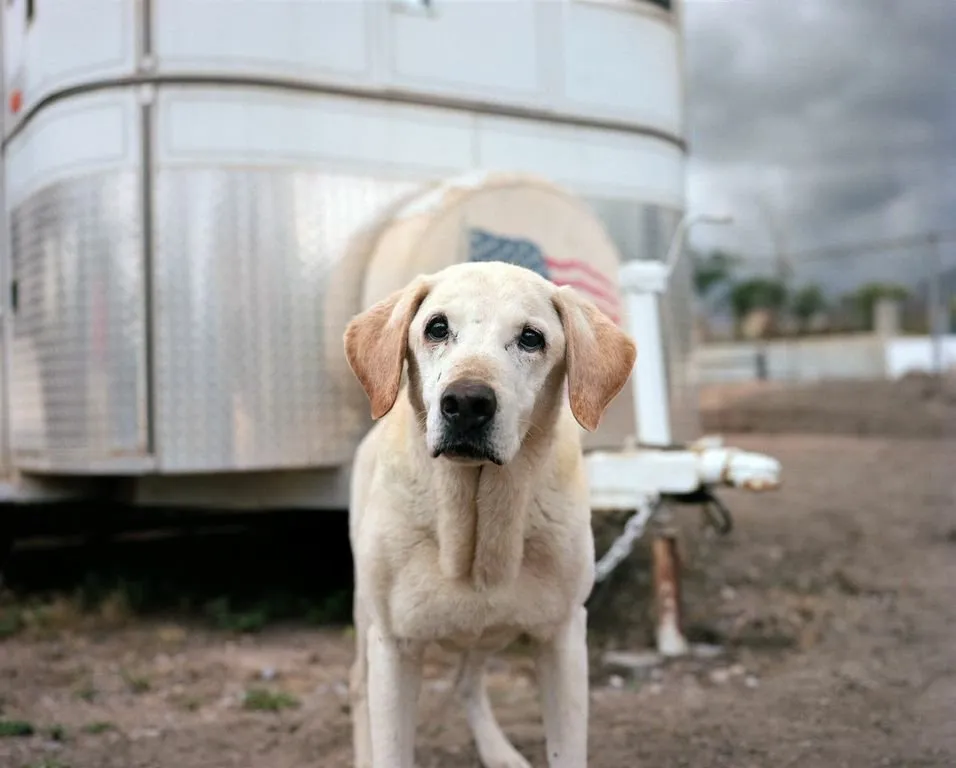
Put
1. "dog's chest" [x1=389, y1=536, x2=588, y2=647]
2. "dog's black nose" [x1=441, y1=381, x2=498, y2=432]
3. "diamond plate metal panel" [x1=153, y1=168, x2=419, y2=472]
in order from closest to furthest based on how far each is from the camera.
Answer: "dog's black nose" [x1=441, y1=381, x2=498, y2=432] < "dog's chest" [x1=389, y1=536, x2=588, y2=647] < "diamond plate metal panel" [x1=153, y1=168, x2=419, y2=472]

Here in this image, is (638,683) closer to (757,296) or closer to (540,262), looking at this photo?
(540,262)

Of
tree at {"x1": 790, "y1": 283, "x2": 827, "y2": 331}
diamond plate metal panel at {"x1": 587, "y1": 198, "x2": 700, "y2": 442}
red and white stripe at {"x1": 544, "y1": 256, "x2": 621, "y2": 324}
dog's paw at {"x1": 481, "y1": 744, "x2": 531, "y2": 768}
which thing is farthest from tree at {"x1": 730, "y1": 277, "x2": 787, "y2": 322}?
dog's paw at {"x1": 481, "y1": 744, "x2": 531, "y2": 768}

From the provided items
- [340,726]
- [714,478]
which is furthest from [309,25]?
[340,726]

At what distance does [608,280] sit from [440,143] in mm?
1082

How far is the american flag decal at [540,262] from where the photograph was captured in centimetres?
420

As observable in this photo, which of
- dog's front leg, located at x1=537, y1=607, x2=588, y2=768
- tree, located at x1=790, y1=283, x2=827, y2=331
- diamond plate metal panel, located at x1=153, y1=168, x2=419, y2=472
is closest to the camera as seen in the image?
dog's front leg, located at x1=537, y1=607, x2=588, y2=768

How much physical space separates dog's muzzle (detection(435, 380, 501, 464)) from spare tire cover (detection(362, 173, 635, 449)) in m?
2.01

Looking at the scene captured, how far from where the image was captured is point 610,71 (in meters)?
5.18

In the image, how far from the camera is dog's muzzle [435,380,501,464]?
2.03 m

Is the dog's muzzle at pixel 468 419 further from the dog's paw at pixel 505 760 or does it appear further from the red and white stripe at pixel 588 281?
the red and white stripe at pixel 588 281

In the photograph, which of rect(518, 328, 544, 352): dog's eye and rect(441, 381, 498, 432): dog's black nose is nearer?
rect(441, 381, 498, 432): dog's black nose

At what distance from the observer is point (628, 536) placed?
160 inches

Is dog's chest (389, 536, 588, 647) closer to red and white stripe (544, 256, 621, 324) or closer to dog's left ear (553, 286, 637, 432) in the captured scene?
dog's left ear (553, 286, 637, 432)

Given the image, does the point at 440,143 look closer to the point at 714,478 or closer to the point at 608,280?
the point at 608,280
